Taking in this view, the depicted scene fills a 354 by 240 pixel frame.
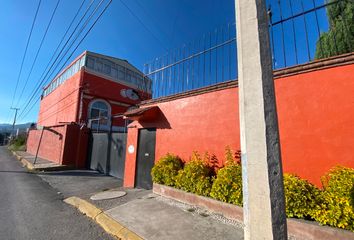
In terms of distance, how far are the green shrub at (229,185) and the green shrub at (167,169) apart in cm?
159

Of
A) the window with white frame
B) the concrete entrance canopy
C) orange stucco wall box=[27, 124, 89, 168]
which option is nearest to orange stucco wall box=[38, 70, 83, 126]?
the window with white frame

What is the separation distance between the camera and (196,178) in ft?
17.3

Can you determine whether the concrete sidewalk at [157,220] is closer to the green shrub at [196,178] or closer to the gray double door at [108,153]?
the green shrub at [196,178]

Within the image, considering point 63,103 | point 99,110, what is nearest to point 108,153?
point 99,110

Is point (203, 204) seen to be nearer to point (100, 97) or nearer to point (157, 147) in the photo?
point (157, 147)

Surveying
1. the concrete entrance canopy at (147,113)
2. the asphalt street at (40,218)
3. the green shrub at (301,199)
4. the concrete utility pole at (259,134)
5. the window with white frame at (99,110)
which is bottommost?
the asphalt street at (40,218)

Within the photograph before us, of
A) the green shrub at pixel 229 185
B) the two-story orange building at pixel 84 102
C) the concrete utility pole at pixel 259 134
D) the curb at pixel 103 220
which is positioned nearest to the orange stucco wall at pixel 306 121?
the green shrub at pixel 229 185

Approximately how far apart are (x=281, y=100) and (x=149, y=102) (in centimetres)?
476

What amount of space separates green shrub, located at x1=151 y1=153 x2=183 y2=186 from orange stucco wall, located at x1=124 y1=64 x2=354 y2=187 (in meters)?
0.89

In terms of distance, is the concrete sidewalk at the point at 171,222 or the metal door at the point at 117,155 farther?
the metal door at the point at 117,155

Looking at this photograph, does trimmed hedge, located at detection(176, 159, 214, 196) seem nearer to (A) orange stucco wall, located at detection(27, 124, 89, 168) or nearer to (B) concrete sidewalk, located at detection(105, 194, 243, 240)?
(B) concrete sidewalk, located at detection(105, 194, 243, 240)

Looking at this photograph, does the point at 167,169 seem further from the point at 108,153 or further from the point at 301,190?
the point at 108,153

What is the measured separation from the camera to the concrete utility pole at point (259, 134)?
186 cm

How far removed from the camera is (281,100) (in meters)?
4.35
